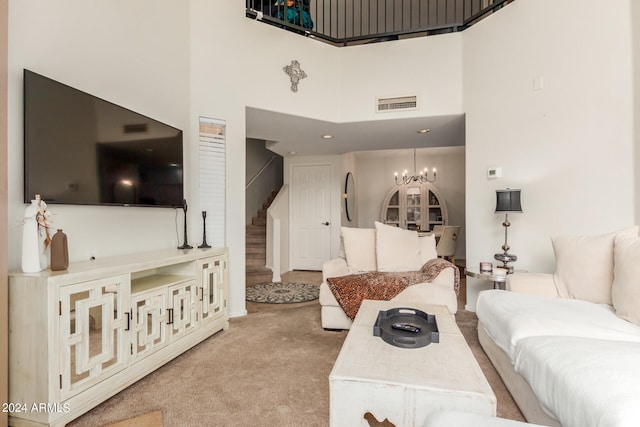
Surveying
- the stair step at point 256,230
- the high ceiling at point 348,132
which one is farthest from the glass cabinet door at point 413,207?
the stair step at point 256,230

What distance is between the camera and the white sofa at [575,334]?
1057 mm

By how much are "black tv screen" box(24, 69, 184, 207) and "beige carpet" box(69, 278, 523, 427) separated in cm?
120

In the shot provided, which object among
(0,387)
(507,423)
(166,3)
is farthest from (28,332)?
(166,3)

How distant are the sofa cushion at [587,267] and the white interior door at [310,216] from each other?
165 inches

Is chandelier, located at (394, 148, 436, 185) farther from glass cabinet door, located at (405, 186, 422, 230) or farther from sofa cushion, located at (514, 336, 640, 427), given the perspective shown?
sofa cushion, located at (514, 336, 640, 427)

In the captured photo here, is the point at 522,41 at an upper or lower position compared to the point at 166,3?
lower

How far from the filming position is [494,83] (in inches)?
Result: 130

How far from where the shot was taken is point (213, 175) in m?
3.31

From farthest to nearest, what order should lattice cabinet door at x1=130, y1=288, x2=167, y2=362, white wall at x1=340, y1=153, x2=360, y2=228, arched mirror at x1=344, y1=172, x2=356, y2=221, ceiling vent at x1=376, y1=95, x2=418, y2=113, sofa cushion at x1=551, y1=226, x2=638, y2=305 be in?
arched mirror at x1=344, y1=172, x2=356, y2=221 → white wall at x1=340, y1=153, x2=360, y2=228 → ceiling vent at x1=376, y1=95, x2=418, y2=113 → sofa cushion at x1=551, y1=226, x2=638, y2=305 → lattice cabinet door at x1=130, y1=288, x2=167, y2=362

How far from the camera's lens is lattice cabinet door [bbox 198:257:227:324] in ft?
8.60

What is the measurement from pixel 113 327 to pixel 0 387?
48cm

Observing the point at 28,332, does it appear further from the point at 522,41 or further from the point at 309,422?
the point at 522,41

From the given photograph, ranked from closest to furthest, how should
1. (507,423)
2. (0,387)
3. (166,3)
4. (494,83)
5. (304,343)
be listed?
1. (507,423)
2. (0,387)
3. (304,343)
4. (166,3)
5. (494,83)

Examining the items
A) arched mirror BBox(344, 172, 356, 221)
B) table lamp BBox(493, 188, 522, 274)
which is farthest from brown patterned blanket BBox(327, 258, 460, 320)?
arched mirror BBox(344, 172, 356, 221)
